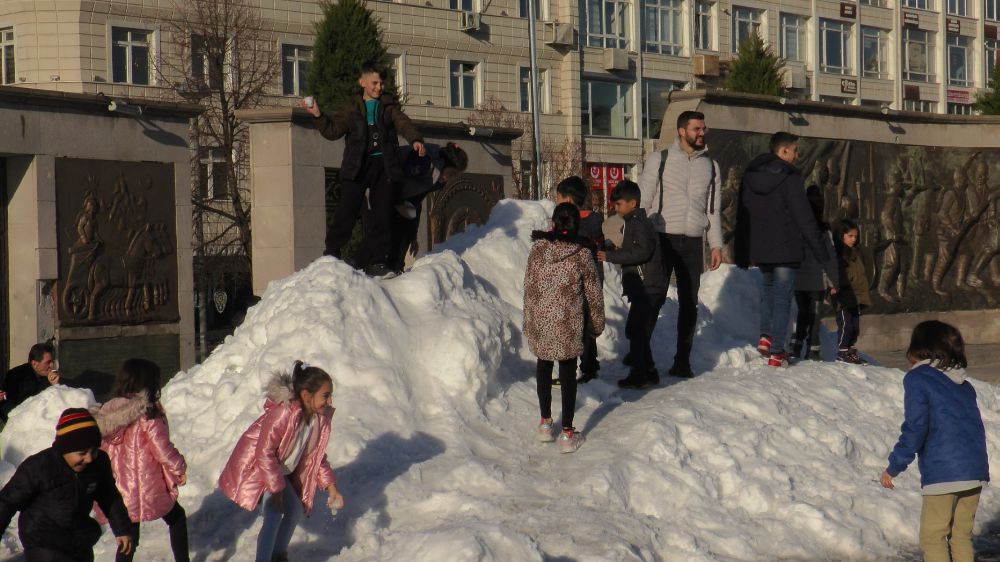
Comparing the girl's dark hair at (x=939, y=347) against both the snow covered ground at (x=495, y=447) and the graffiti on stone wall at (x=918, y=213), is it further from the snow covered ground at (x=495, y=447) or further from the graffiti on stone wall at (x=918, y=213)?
the graffiti on stone wall at (x=918, y=213)

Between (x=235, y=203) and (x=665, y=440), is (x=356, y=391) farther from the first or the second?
(x=235, y=203)

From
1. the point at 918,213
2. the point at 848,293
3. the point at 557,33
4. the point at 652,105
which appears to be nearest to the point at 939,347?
the point at 848,293

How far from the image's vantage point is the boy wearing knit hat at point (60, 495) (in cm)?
603

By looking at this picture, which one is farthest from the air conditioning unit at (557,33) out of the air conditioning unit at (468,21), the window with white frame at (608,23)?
the air conditioning unit at (468,21)

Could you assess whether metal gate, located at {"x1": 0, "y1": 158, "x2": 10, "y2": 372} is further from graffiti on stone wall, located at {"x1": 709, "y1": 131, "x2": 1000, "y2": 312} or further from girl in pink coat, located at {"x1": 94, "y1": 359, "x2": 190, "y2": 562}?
graffiti on stone wall, located at {"x1": 709, "y1": 131, "x2": 1000, "y2": 312}

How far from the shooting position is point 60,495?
20.0ft

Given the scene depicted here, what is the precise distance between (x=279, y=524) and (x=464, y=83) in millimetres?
38543

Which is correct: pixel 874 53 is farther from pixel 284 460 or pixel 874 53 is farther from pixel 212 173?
pixel 284 460

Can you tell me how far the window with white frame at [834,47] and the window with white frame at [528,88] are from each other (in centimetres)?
1546

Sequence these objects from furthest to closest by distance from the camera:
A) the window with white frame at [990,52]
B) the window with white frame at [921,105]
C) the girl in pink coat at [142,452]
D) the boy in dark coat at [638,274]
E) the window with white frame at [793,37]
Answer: the window with white frame at [990,52]
the window with white frame at [921,105]
the window with white frame at [793,37]
the boy in dark coat at [638,274]
the girl in pink coat at [142,452]

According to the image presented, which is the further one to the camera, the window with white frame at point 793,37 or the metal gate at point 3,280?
the window with white frame at point 793,37

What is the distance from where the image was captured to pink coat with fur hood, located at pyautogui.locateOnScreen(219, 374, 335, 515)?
699 centimetres

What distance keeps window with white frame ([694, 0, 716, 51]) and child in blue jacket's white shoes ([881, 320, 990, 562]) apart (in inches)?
1851

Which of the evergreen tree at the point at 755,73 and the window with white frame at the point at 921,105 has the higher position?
the window with white frame at the point at 921,105
